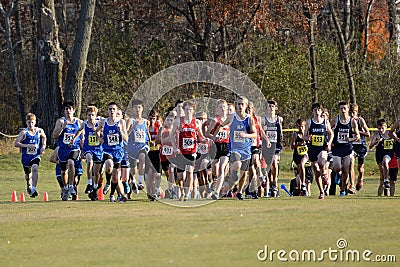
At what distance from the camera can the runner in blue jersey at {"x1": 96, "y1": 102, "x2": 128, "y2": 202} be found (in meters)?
21.3

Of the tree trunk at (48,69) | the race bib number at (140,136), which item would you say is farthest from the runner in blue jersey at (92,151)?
the tree trunk at (48,69)

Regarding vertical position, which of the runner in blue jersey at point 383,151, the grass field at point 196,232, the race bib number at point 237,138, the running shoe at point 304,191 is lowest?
the grass field at point 196,232

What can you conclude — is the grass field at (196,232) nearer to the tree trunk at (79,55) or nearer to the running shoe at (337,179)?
the running shoe at (337,179)

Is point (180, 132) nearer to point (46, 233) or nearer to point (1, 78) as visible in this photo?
point (46, 233)

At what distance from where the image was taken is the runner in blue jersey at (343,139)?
2211cm

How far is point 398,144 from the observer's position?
922 inches

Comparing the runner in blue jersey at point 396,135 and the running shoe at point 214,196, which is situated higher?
the runner in blue jersey at point 396,135

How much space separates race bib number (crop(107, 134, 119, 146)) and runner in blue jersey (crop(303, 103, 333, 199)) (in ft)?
13.1

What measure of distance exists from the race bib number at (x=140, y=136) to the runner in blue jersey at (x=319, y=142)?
3586 millimetres

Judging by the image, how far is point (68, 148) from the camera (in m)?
22.4

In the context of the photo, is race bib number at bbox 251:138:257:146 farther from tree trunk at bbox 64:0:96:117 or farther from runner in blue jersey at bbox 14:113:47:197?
tree trunk at bbox 64:0:96:117

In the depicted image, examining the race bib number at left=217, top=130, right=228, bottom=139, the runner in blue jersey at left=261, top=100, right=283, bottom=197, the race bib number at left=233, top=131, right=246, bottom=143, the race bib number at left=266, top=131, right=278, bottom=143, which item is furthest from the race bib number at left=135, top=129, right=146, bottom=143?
the race bib number at left=266, top=131, right=278, bottom=143

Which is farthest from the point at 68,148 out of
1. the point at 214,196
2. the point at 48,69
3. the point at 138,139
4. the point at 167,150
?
the point at 48,69

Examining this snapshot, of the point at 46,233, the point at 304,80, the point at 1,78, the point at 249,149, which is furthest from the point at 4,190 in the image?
the point at 1,78
